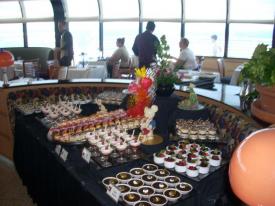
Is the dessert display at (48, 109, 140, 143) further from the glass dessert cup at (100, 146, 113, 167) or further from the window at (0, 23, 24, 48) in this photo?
the window at (0, 23, 24, 48)

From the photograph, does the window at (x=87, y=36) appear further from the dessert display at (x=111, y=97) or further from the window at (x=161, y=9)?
the dessert display at (x=111, y=97)

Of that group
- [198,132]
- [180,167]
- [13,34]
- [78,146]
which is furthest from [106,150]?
[13,34]

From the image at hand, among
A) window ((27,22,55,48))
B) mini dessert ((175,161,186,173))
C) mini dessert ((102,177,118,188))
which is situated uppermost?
window ((27,22,55,48))

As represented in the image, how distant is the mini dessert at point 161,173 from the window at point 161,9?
20.4ft

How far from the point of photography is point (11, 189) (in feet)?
9.82

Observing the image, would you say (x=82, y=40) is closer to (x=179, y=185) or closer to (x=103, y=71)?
(x=103, y=71)

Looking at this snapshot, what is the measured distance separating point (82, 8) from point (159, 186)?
7356mm

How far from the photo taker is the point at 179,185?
1.67 metres

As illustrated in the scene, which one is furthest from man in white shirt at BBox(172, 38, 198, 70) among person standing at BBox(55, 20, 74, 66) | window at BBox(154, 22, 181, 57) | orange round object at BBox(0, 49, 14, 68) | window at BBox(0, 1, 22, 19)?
window at BBox(0, 1, 22, 19)

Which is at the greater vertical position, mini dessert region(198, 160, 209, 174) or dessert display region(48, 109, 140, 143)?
dessert display region(48, 109, 140, 143)

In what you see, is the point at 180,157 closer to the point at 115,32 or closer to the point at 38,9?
the point at 115,32

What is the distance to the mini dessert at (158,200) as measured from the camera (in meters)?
1.52

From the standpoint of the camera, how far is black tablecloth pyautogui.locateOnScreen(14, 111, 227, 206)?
1.67 metres

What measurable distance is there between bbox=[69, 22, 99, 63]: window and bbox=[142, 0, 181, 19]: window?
4.69ft
